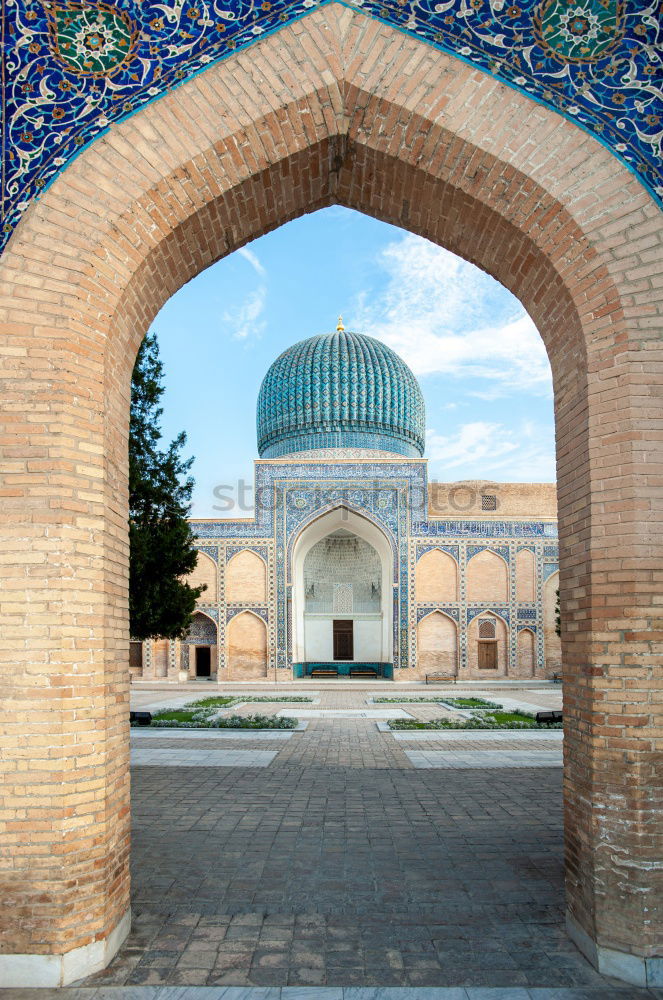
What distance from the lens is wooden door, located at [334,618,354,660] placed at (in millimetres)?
23734

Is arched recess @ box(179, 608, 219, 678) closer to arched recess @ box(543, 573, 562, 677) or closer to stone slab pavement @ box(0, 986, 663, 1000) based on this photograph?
arched recess @ box(543, 573, 562, 677)

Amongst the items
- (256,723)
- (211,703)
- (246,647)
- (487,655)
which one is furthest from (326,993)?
(487,655)

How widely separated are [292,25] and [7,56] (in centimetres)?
132

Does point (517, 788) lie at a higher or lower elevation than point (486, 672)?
higher

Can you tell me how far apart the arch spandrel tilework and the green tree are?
25.1ft

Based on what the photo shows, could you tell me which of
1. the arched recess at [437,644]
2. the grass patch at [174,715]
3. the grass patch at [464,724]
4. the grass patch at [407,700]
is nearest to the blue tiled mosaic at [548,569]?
the arched recess at [437,644]

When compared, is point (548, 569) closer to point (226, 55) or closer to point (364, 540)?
point (364, 540)

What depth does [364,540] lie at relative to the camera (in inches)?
946

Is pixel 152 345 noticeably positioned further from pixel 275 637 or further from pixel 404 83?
pixel 275 637

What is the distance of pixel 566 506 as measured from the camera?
3693mm

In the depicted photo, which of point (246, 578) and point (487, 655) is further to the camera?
point (487, 655)

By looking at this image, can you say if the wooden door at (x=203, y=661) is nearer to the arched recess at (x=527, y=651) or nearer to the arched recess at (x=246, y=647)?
the arched recess at (x=246, y=647)

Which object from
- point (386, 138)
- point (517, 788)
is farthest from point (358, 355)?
point (386, 138)

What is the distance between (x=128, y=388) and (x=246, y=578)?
717 inches
